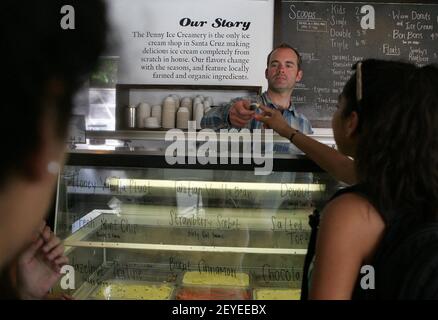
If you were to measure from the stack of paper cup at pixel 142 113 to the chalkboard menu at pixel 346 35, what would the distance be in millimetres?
1349

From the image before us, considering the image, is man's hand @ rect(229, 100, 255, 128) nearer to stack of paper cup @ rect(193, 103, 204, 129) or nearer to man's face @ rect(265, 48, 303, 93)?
man's face @ rect(265, 48, 303, 93)

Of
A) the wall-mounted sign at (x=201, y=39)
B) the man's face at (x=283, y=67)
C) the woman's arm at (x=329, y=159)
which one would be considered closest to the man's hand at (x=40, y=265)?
the woman's arm at (x=329, y=159)

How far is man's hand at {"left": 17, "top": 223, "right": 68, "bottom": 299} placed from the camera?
33.6 inches

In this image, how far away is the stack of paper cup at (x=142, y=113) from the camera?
394 centimetres

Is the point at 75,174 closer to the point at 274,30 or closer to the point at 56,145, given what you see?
the point at 56,145

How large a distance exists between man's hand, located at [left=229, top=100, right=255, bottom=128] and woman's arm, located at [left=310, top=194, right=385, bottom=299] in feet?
2.80

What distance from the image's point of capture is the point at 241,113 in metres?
1.75

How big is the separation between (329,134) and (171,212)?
7.88 feet

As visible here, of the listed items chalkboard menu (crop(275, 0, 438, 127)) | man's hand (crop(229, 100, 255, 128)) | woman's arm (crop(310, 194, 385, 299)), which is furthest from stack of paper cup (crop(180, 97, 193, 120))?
woman's arm (crop(310, 194, 385, 299))

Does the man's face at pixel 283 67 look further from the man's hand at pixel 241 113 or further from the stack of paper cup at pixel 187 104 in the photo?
the man's hand at pixel 241 113

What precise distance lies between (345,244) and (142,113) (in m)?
3.28

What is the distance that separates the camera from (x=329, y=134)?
382cm

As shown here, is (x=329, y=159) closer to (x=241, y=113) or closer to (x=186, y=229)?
(x=241, y=113)

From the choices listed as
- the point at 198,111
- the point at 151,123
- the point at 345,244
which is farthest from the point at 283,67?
the point at 345,244
